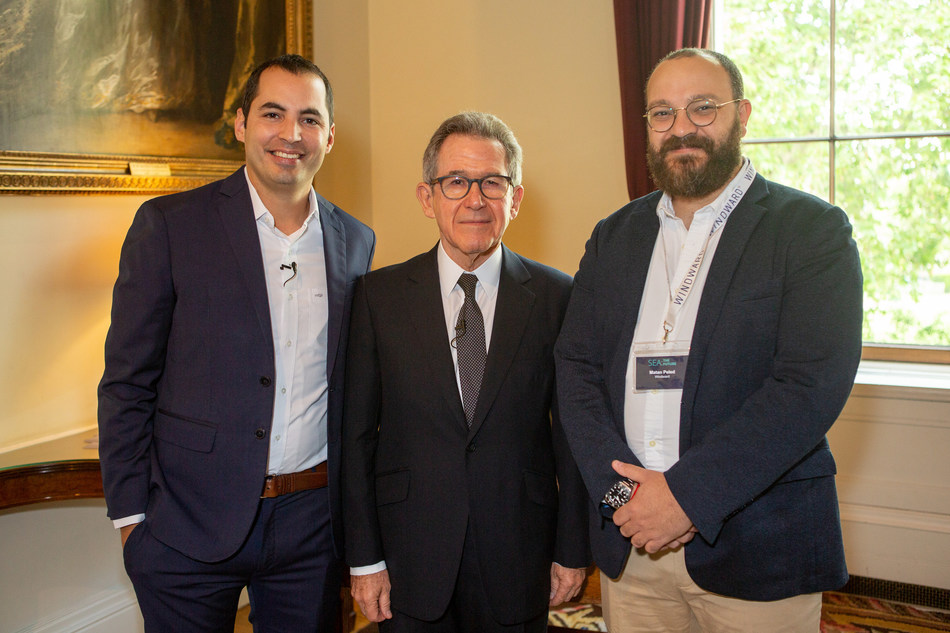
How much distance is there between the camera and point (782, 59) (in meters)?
3.96

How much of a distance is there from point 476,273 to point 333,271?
41 cm

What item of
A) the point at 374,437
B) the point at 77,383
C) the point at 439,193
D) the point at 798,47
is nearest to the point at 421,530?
the point at 374,437

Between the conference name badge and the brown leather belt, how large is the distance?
875mm

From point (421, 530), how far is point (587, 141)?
2.79 metres

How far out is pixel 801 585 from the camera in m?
1.66

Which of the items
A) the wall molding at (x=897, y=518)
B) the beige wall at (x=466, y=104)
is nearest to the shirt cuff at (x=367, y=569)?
the beige wall at (x=466, y=104)

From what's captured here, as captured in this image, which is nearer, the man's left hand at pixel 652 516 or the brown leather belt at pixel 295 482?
the man's left hand at pixel 652 516

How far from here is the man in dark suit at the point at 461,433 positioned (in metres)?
1.83

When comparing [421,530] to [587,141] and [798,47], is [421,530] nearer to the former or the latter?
[587,141]

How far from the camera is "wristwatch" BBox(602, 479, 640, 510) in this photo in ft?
5.48

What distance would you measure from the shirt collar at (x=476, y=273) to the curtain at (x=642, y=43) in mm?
1992

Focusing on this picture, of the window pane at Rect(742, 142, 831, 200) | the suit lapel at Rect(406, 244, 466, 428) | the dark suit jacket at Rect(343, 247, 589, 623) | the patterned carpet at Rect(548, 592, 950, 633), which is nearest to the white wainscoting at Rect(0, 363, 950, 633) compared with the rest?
the patterned carpet at Rect(548, 592, 950, 633)

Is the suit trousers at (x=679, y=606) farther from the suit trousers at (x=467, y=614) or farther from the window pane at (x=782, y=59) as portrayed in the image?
the window pane at (x=782, y=59)

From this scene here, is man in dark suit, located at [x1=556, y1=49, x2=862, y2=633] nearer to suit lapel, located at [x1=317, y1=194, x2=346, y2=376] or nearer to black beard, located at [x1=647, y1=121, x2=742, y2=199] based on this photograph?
black beard, located at [x1=647, y1=121, x2=742, y2=199]
